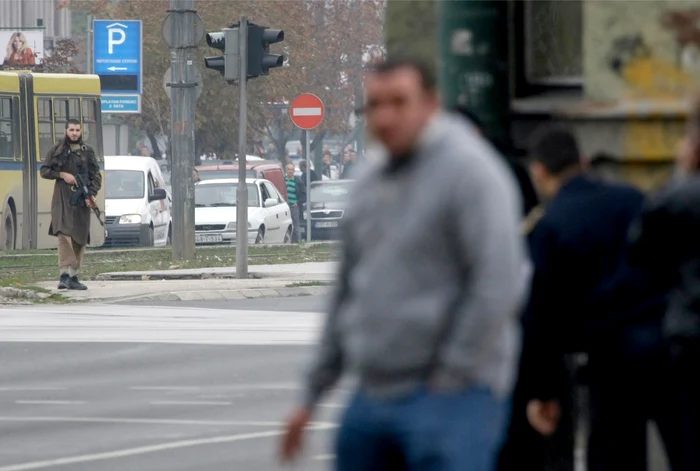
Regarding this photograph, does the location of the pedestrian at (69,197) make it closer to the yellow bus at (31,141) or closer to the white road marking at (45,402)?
the white road marking at (45,402)

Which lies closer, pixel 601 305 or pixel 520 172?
pixel 601 305

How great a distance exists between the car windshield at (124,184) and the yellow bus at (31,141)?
11.3 feet

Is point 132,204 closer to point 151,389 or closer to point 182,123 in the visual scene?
point 182,123

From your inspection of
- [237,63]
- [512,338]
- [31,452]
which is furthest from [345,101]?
[512,338]

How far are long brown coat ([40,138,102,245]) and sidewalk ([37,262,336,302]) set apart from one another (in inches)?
28.1

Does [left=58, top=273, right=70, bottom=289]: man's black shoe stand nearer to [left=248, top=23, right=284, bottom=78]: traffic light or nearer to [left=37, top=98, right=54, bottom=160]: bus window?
[left=248, top=23, right=284, bottom=78]: traffic light

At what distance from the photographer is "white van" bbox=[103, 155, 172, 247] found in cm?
3838

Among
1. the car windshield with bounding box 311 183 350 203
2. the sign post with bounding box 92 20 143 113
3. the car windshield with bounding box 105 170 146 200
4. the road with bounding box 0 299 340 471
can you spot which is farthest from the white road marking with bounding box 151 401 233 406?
the sign post with bounding box 92 20 143 113

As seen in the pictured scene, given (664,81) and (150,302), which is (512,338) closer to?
(664,81)

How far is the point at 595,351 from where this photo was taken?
21.0ft

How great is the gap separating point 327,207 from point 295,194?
167 cm

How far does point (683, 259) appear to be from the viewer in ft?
18.1

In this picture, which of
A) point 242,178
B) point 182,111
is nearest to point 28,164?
point 182,111

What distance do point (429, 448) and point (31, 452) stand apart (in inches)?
216
